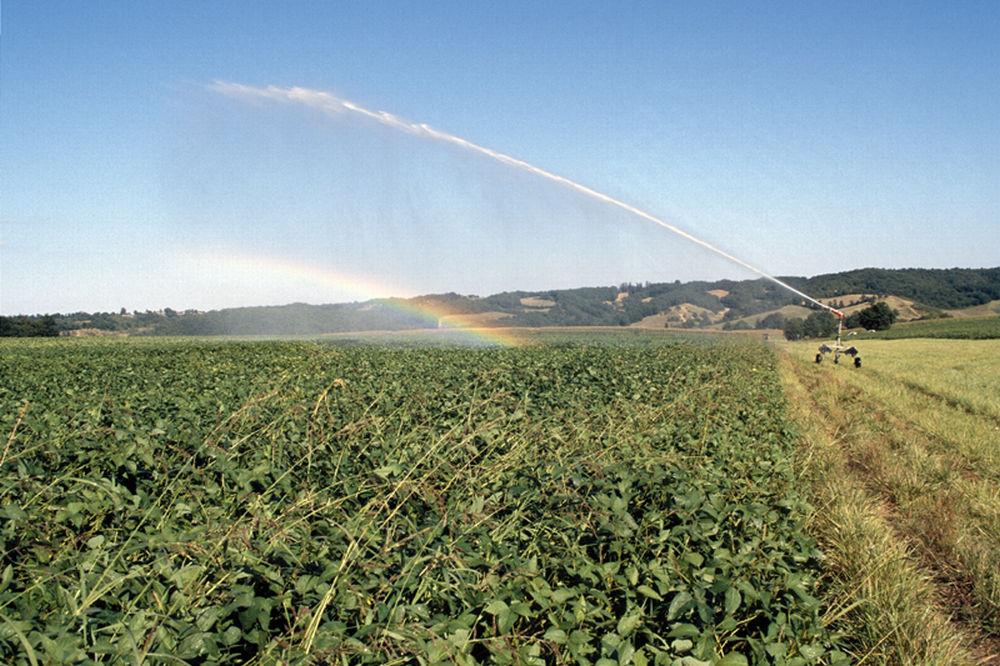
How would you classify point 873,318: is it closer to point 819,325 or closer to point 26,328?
point 819,325

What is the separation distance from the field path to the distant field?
37.0 metres

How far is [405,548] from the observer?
327 cm

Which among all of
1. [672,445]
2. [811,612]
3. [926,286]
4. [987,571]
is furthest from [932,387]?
[926,286]

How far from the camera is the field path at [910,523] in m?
4.04

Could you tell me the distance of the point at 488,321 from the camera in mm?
54625

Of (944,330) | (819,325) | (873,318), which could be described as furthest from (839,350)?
(873,318)

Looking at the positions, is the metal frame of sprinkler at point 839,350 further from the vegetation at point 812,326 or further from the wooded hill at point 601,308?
the vegetation at point 812,326

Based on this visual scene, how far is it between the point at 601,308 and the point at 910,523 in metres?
52.7

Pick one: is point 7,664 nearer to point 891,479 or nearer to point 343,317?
point 891,479

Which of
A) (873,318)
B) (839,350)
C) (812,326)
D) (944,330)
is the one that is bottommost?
(944,330)

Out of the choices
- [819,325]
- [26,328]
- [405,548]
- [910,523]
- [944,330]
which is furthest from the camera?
[26,328]

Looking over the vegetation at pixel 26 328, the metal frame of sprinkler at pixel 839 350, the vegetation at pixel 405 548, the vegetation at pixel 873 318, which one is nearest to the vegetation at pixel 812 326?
the vegetation at pixel 873 318

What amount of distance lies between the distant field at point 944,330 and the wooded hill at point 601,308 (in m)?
5.52

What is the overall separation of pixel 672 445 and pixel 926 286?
88.1m
